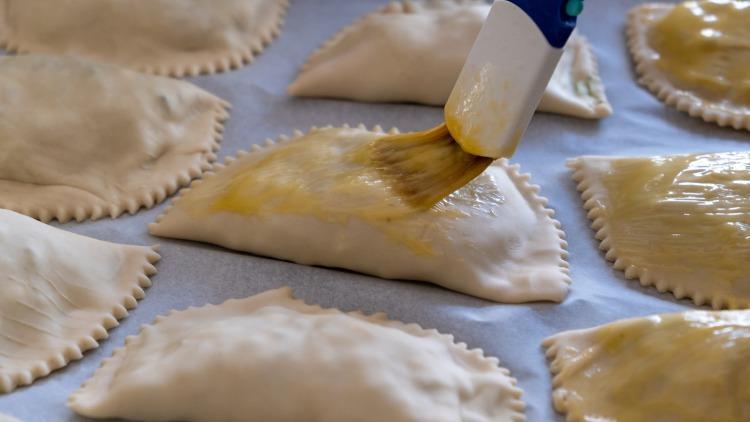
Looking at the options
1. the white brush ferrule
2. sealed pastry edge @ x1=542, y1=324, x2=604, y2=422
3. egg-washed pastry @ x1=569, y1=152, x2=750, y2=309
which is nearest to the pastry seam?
sealed pastry edge @ x1=542, y1=324, x2=604, y2=422

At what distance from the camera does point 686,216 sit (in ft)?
6.93

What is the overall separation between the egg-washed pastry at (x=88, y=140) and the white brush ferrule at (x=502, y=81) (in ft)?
2.75

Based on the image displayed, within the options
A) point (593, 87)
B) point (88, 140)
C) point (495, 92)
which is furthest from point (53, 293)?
point (593, 87)

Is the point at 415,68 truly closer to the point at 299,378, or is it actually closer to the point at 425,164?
the point at 425,164

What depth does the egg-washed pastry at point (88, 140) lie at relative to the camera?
2.27 m

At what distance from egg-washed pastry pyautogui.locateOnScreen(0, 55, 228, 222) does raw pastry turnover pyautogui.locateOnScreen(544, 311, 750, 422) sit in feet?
3.45

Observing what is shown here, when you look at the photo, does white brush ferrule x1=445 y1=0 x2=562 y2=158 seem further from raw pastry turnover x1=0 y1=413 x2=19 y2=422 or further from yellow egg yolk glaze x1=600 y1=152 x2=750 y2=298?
raw pastry turnover x1=0 y1=413 x2=19 y2=422

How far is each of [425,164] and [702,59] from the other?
1.08 m

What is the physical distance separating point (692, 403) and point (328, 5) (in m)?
1.81

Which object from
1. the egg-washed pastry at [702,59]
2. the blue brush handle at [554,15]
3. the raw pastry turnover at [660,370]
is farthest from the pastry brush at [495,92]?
the egg-washed pastry at [702,59]

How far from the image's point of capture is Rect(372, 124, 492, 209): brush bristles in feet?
6.32

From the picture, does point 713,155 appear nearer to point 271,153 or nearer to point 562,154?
point 562,154

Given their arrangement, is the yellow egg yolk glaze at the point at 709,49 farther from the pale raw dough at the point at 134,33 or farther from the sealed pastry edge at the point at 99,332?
the sealed pastry edge at the point at 99,332

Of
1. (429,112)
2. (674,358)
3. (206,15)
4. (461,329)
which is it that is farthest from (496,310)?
(206,15)
